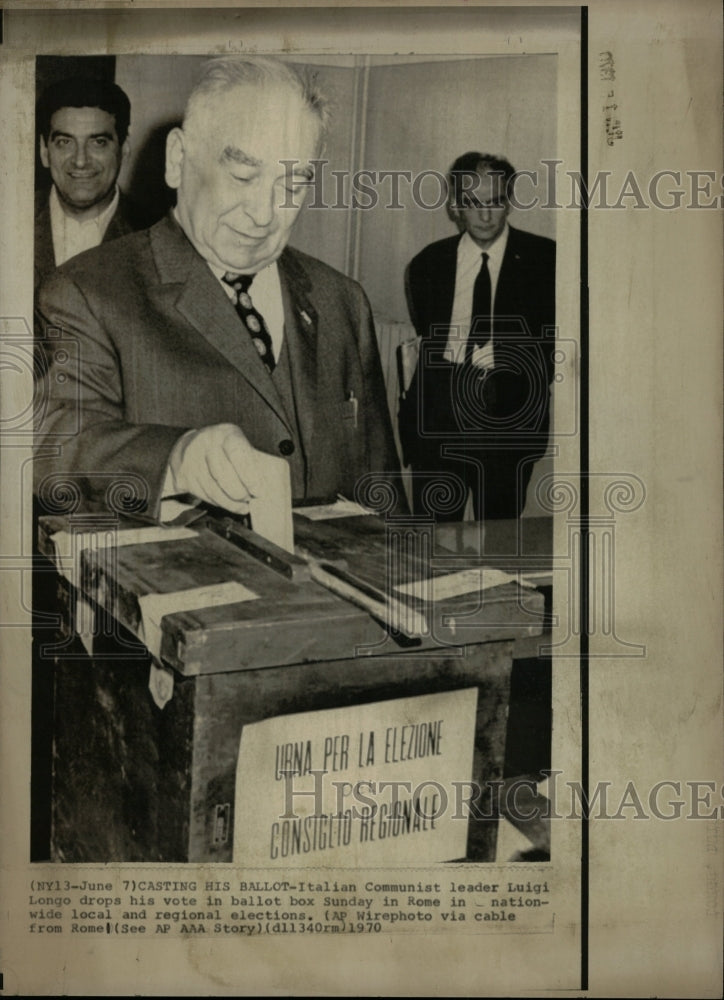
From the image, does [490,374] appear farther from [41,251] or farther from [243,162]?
[41,251]

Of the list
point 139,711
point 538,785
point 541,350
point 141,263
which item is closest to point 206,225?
point 141,263

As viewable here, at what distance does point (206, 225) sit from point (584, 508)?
2.77 feet

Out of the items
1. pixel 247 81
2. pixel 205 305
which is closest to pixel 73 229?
pixel 205 305

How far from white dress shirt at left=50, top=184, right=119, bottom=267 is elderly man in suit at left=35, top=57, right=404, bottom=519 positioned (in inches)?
0.8

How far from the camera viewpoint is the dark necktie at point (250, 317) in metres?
1.79

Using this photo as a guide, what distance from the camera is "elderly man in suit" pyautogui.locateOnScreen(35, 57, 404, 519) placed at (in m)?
1.75

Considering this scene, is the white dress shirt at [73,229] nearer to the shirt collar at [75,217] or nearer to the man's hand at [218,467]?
the shirt collar at [75,217]

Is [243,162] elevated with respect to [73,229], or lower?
elevated

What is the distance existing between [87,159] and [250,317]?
396mm

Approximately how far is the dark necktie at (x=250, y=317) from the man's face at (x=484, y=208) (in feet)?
1.32

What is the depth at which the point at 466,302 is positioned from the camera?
1.78 meters

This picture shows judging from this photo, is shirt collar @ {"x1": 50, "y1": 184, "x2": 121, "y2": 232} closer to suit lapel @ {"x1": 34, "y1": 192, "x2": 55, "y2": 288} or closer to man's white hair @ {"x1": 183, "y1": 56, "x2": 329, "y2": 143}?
suit lapel @ {"x1": 34, "y1": 192, "x2": 55, "y2": 288}

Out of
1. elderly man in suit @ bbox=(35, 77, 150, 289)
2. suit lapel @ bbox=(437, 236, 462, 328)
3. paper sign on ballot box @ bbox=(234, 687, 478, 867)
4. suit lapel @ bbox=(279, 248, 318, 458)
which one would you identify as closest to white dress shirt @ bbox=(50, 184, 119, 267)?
elderly man in suit @ bbox=(35, 77, 150, 289)

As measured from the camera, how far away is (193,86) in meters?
1.76
